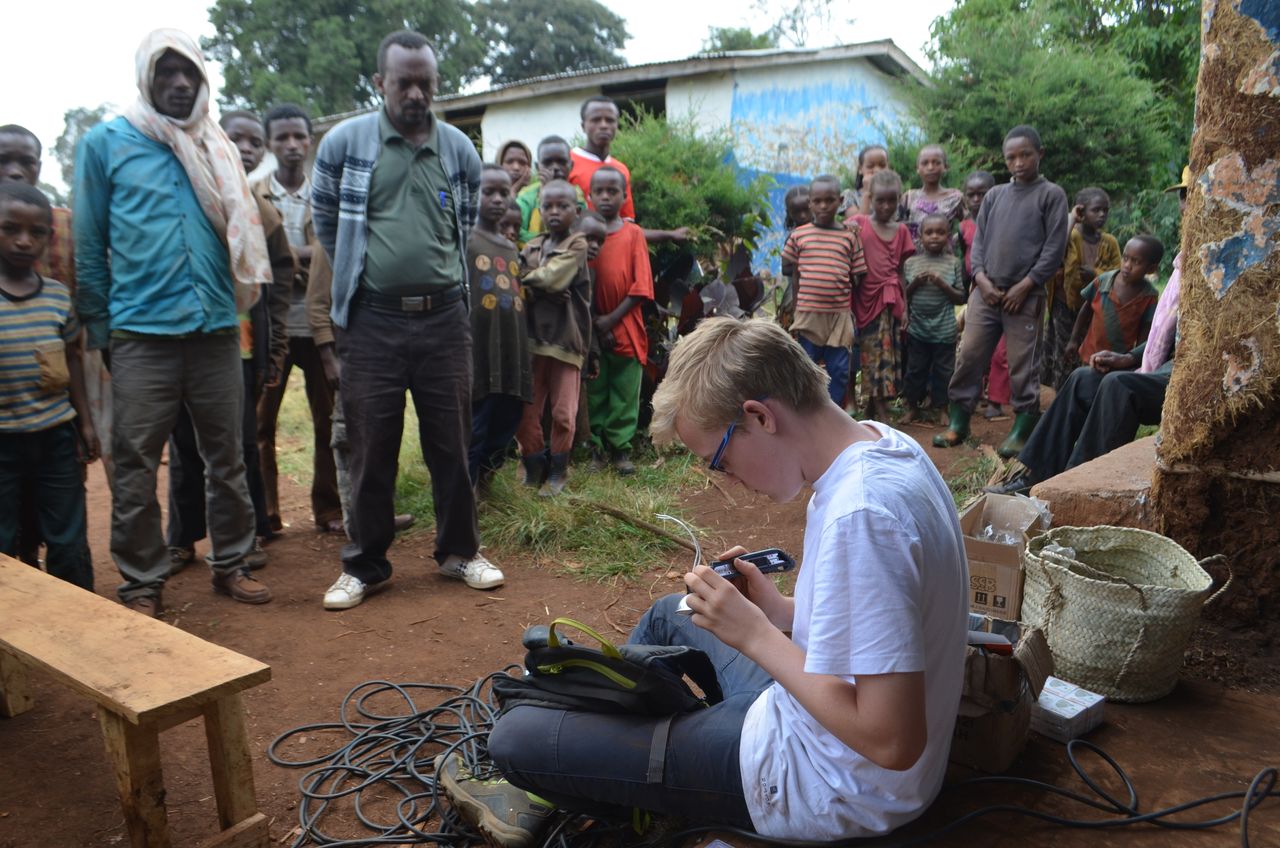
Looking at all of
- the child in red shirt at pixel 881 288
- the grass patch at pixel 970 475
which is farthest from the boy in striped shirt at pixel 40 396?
the child in red shirt at pixel 881 288

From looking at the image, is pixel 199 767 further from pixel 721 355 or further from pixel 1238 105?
pixel 1238 105

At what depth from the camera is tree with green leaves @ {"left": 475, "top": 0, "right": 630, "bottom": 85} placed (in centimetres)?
3522

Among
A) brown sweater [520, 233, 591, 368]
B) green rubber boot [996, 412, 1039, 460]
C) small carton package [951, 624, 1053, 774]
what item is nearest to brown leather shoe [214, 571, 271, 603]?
brown sweater [520, 233, 591, 368]

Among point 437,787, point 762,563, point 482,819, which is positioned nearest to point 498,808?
point 482,819

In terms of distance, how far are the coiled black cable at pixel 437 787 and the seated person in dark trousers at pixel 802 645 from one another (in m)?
0.14

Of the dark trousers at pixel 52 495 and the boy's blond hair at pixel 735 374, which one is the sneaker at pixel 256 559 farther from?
the boy's blond hair at pixel 735 374

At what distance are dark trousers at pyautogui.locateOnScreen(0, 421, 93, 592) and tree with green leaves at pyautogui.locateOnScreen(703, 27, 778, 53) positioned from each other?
2966 cm

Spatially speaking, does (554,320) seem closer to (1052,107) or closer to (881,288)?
(881,288)

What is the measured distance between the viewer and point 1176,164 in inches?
473

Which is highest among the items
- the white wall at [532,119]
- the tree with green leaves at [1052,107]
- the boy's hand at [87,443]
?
the white wall at [532,119]

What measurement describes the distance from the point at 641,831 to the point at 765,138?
1363 centimetres

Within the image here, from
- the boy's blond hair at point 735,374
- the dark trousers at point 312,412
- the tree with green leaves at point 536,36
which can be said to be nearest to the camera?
the boy's blond hair at point 735,374

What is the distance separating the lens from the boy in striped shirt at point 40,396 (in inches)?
130

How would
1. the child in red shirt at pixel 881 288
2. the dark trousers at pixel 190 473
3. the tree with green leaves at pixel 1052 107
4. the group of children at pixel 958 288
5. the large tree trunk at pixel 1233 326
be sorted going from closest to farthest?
the large tree trunk at pixel 1233 326, the dark trousers at pixel 190 473, the group of children at pixel 958 288, the child in red shirt at pixel 881 288, the tree with green leaves at pixel 1052 107
